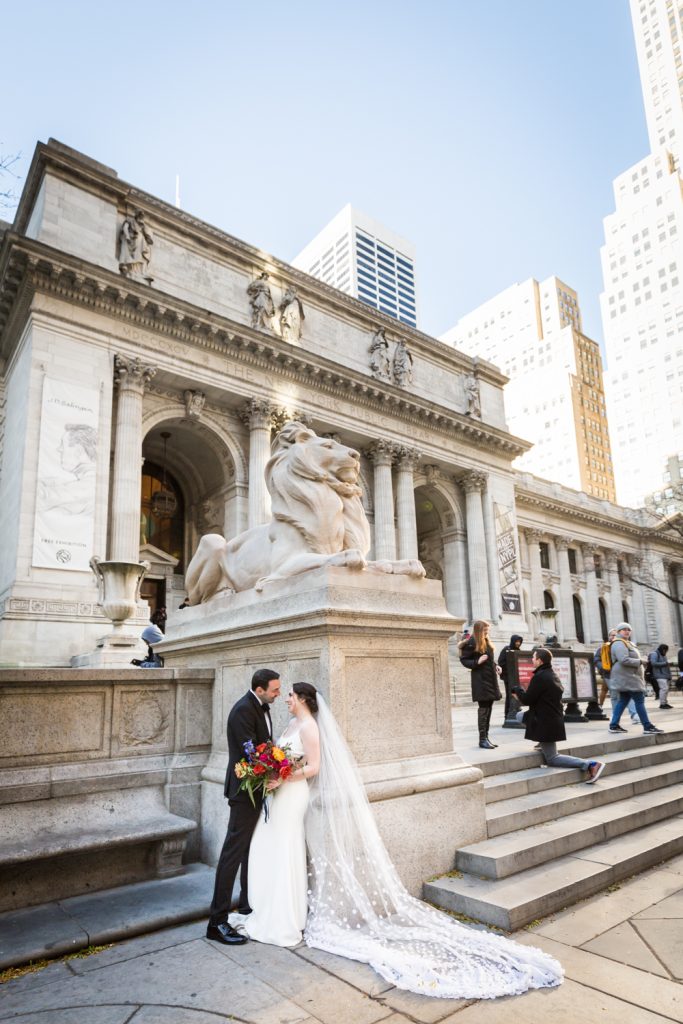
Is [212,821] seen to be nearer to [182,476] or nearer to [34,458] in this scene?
[34,458]

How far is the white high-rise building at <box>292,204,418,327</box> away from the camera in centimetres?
14412

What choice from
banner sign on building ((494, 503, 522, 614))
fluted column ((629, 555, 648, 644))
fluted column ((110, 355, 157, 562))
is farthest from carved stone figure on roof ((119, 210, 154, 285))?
fluted column ((629, 555, 648, 644))

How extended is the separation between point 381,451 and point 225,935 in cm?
2480

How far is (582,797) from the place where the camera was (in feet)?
21.7

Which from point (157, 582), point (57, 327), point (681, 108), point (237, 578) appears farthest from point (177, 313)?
point (681, 108)

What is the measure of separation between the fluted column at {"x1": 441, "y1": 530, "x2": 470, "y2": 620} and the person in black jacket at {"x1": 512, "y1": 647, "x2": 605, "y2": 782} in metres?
23.5

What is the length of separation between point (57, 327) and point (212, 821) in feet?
56.2

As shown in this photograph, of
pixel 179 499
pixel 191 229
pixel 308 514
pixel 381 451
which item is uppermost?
pixel 191 229

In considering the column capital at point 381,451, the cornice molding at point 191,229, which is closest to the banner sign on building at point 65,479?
the cornice molding at point 191,229

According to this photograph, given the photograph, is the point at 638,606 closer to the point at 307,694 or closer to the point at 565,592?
the point at 565,592

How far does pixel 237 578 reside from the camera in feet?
21.9

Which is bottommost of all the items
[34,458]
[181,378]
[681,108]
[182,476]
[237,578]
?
[237,578]

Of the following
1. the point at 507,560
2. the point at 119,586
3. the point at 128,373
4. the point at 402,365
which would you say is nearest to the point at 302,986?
the point at 119,586

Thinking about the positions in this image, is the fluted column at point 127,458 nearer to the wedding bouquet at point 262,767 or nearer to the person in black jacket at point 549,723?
the person in black jacket at point 549,723
